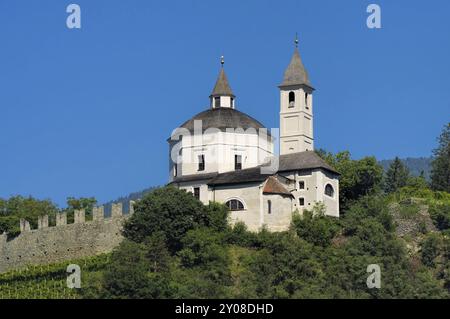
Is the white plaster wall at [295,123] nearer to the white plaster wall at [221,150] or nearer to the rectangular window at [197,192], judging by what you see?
the white plaster wall at [221,150]

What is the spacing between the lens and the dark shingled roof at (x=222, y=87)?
9094 centimetres

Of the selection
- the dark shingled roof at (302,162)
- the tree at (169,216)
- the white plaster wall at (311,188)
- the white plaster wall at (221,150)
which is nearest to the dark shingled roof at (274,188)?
the white plaster wall at (311,188)

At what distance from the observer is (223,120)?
3452 inches

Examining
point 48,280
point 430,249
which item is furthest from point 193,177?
point 430,249

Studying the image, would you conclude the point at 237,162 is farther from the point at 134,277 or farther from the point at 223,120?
the point at 134,277

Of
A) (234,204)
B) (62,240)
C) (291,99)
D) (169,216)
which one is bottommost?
(62,240)

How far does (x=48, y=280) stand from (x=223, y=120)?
14.4m

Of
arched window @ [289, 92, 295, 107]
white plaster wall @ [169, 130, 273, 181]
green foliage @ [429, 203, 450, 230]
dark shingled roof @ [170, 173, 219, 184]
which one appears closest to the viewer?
green foliage @ [429, 203, 450, 230]

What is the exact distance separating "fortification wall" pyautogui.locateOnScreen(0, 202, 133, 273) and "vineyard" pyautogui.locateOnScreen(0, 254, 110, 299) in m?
1.26

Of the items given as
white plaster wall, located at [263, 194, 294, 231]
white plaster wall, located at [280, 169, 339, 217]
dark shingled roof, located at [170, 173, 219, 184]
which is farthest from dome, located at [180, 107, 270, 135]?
white plaster wall, located at [263, 194, 294, 231]

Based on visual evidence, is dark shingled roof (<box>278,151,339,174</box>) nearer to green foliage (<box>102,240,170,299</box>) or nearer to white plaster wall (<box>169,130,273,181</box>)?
white plaster wall (<box>169,130,273,181</box>)

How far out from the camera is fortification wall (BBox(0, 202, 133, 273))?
288 feet
